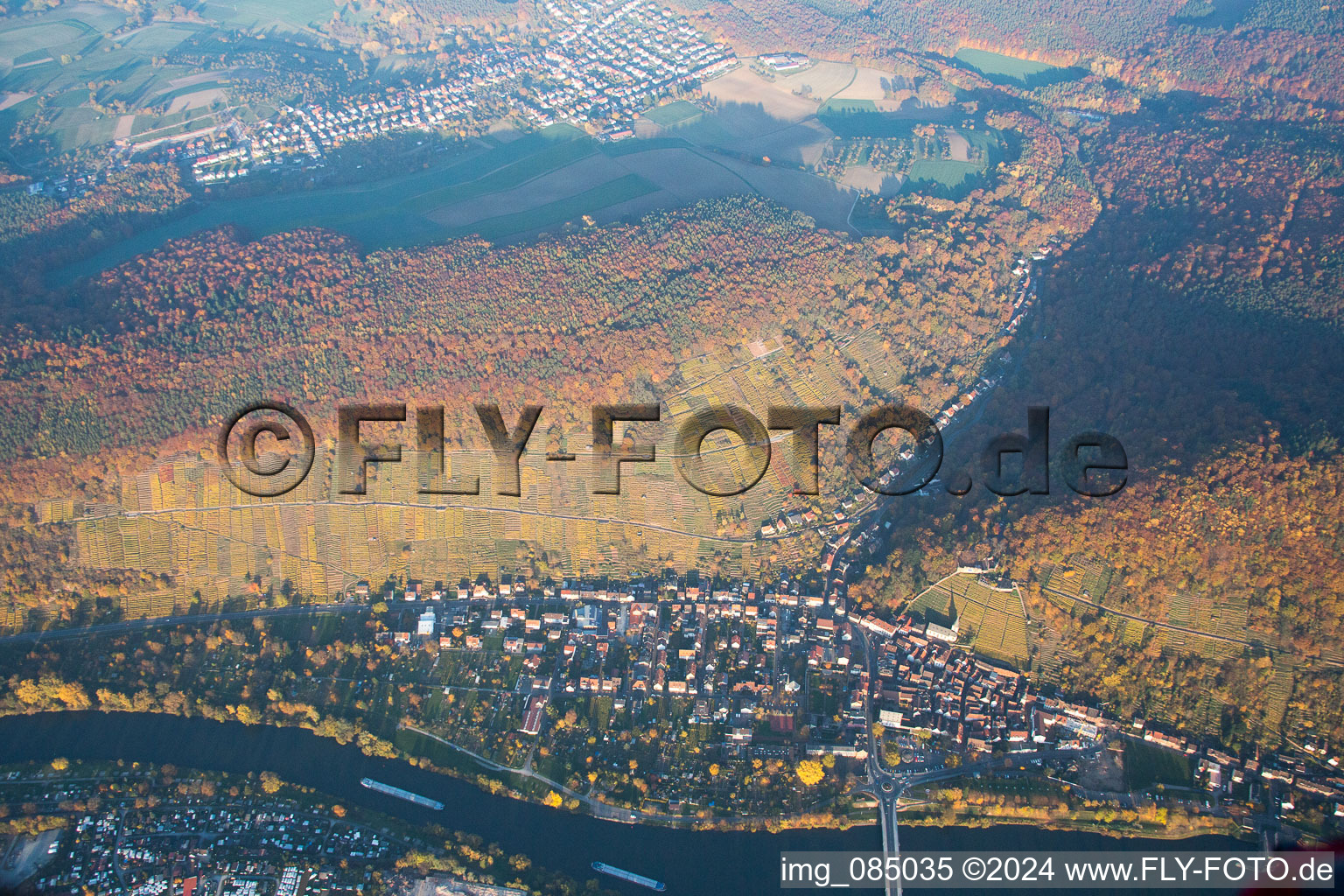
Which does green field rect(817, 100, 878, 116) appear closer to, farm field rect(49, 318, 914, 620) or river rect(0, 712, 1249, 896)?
farm field rect(49, 318, 914, 620)

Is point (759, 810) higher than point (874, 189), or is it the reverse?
point (874, 189)

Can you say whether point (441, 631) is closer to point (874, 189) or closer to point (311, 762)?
point (311, 762)

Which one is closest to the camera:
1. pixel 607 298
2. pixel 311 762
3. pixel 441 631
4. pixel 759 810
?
pixel 759 810

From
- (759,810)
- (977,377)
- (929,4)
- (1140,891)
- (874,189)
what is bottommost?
(1140,891)

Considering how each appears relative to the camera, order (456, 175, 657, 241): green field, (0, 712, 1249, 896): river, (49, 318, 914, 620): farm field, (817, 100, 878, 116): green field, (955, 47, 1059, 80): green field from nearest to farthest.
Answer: (0, 712, 1249, 896): river < (49, 318, 914, 620): farm field < (456, 175, 657, 241): green field < (817, 100, 878, 116): green field < (955, 47, 1059, 80): green field

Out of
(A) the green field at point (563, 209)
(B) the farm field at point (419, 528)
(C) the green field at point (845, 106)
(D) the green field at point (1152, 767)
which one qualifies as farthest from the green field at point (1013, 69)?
(D) the green field at point (1152, 767)

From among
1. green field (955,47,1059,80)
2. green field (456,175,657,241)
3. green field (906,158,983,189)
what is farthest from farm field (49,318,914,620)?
green field (955,47,1059,80)

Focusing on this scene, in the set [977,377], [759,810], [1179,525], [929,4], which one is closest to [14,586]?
[759,810]

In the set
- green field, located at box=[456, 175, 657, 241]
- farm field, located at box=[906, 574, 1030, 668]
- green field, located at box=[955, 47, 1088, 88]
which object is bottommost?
farm field, located at box=[906, 574, 1030, 668]
